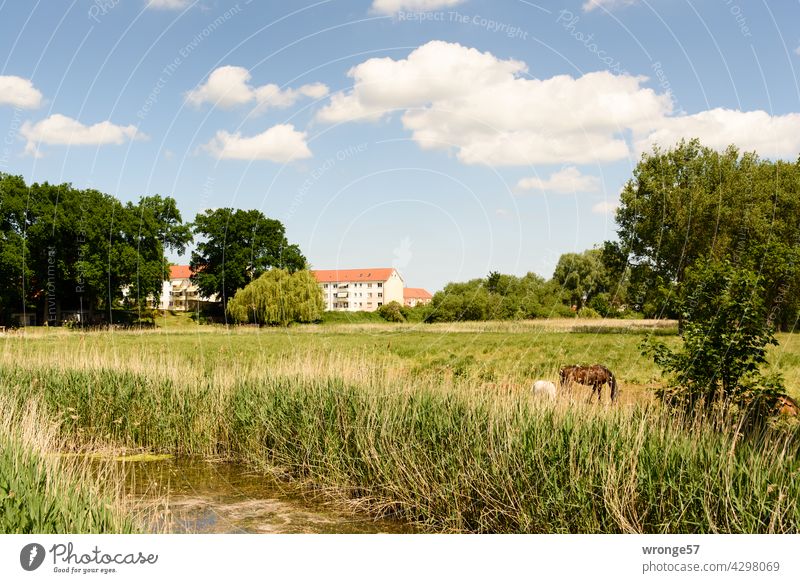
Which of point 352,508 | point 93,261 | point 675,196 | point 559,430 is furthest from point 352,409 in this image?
point 93,261

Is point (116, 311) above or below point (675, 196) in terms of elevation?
below

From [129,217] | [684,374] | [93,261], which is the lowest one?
[684,374]

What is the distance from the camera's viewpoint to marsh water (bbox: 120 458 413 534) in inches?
410

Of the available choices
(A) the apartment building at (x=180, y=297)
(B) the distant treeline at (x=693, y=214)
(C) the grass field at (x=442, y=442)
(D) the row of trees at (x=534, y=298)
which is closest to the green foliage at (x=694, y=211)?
(B) the distant treeline at (x=693, y=214)

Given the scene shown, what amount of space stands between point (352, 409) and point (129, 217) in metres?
55.3

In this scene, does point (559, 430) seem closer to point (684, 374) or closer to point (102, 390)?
point (684, 374)

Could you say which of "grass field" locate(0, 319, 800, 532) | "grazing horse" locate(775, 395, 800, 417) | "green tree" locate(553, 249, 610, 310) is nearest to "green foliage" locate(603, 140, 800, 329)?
"green tree" locate(553, 249, 610, 310)

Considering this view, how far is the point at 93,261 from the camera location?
5775cm

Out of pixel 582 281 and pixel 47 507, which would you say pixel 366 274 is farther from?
pixel 47 507

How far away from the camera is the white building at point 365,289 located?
104 metres
